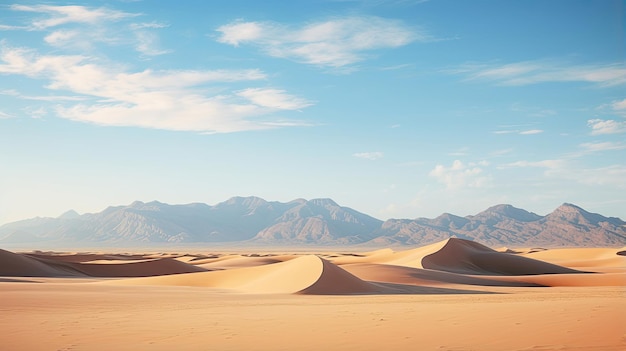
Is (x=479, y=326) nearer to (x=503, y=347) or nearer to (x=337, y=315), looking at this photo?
(x=503, y=347)

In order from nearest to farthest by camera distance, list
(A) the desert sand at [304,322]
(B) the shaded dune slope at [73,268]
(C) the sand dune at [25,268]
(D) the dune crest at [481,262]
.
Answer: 1. (A) the desert sand at [304,322]
2. (C) the sand dune at [25,268]
3. (B) the shaded dune slope at [73,268]
4. (D) the dune crest at [481,262]

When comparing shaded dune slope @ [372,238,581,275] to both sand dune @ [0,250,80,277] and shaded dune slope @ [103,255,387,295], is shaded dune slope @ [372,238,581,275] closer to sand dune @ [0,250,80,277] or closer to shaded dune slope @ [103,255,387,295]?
shaded dune slope @ [103,255,387,295]

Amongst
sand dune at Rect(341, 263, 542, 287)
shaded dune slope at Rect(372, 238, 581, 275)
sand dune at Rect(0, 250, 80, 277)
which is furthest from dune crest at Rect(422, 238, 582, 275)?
sand dune at Rect(0, 250, 80, 277)

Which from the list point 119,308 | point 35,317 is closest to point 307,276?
point 119,308

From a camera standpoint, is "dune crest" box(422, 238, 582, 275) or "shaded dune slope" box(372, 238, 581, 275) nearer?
"shaded dune slope" box(372, 238, 581, 275)

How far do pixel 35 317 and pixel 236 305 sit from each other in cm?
514

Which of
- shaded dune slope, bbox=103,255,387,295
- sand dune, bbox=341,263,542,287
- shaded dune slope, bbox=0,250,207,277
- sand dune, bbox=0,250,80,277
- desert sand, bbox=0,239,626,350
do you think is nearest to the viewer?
desert sand, bbox=0,239,626,350

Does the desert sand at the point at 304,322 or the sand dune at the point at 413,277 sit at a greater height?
the desert sand at the point at 304,322

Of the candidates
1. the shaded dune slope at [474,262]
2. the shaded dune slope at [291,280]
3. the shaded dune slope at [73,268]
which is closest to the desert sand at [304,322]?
the shaded dune slope at [291,280]

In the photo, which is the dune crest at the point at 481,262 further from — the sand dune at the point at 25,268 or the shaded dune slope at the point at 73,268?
the sand dune at the point at 25,268

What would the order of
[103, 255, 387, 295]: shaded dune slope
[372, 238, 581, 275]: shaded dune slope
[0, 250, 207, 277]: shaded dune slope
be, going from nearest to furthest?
[103, 255, 387, 295]: shaded dune slope < [0, 250, 207, 277]: shaded dune slope < [372, 238, 581, 275]: shaded dune slope

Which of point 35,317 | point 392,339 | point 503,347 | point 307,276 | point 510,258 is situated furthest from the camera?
point 510,258

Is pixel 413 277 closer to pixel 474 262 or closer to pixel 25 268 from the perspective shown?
pixel 474 262

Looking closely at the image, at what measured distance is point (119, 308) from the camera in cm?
1498
